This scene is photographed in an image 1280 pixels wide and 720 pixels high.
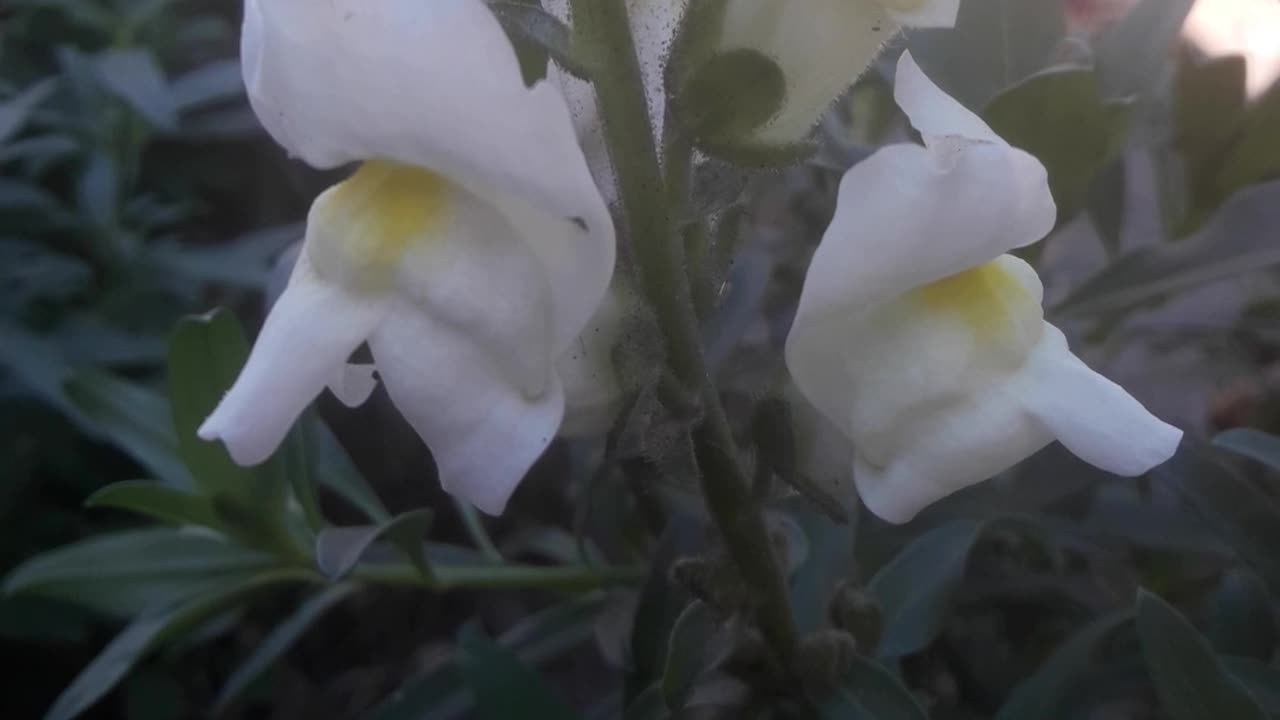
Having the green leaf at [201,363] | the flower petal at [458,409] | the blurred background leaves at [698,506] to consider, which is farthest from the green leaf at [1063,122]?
A: the green leaf at [201,363]

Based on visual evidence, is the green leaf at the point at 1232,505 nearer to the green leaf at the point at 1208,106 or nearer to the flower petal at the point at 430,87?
the green leaf at the point at 1208,106

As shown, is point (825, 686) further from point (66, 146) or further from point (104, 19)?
point (104, 19)

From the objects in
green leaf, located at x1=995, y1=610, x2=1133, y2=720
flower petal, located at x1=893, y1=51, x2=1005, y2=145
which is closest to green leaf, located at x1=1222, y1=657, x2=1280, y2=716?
green leaf, located at x1=995, y1=610, x2=1133, y2=720

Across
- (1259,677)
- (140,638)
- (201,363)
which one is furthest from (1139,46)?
(140,638)

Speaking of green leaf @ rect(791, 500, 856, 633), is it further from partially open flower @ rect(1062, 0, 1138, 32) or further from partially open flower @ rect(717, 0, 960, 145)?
partially open flower @ rect(1062, 0, 1138, 32)

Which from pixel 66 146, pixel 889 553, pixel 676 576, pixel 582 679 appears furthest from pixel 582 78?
pixel 66 146

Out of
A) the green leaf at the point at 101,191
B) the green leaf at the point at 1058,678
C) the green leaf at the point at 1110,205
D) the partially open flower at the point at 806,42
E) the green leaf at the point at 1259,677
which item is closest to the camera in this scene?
the partially open flower at the point at 806,42
